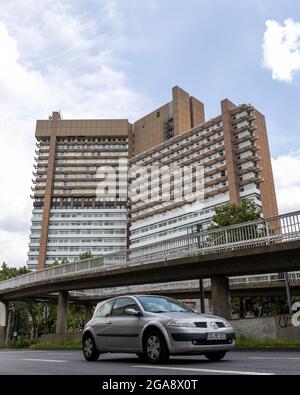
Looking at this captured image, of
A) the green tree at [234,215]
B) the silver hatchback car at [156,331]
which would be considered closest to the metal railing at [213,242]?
the silver hatchback car at [156,331]

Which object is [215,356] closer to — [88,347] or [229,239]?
[88,347]

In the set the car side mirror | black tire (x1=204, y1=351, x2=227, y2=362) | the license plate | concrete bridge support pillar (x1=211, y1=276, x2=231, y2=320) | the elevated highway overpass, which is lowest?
black tire (x1=204, y1=351, x2=227, y2=362)

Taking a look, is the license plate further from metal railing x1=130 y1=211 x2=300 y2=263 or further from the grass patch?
metal railing x1=130 y1=211 x2=300 y2=263

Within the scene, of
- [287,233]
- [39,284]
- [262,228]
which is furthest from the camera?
[39,284]

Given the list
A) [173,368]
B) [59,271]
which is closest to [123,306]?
[173,368]

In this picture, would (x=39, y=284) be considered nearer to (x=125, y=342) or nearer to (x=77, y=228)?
(x=125, y=342)

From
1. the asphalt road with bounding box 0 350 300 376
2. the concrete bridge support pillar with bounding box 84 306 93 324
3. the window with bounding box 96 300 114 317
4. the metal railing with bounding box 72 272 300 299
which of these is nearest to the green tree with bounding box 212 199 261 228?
the metal railing with bounding box 72 272 300 299

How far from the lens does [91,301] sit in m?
46.6

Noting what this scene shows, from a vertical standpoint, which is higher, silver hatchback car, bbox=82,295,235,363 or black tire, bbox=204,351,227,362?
silver hatchback car, bbox=82,295,235,363

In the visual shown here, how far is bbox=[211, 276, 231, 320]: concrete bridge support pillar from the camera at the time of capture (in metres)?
21.9

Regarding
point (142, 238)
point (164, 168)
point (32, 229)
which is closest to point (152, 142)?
point (164, 168)

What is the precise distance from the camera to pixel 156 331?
776cm

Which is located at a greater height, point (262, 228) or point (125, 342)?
point (262, 228)
